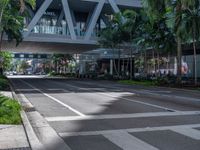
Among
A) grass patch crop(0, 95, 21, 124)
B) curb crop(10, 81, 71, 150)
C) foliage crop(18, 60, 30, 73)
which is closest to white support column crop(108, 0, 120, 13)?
grass patch crop(0, 95, 21, 124)

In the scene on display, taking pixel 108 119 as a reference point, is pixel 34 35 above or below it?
above

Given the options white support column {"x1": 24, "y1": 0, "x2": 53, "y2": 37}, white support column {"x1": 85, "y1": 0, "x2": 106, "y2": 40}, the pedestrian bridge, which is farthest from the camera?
white support column {"x1": 85, "y1": 0, "x2": 106, "y2": 40}

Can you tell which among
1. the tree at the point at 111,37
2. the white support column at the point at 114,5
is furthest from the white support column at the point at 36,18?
the white support column at the point at 114,5

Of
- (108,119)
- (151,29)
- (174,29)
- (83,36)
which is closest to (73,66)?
(83,36)

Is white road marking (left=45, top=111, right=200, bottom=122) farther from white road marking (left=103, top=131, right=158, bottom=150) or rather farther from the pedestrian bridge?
the pedestrian bridge

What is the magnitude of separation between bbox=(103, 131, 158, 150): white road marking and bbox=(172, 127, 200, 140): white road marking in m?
1.47

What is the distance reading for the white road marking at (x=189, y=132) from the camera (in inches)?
400

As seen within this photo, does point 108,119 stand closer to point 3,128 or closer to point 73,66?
point 3,128

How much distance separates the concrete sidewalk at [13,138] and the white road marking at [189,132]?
163 inches

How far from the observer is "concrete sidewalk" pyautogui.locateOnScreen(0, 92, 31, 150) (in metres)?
8.69

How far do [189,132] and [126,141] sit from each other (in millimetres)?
2141

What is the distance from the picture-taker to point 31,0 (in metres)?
20.7

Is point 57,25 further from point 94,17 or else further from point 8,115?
point 8,115

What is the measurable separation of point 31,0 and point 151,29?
90.9 feet
